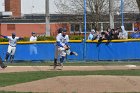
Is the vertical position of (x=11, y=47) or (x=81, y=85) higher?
(x=11, y=47)

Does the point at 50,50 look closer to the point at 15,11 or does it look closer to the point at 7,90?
the point at 7,90

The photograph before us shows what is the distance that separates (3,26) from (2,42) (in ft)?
63.2

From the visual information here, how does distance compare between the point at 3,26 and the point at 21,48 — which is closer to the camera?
the point at 21,48

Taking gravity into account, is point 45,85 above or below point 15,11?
below

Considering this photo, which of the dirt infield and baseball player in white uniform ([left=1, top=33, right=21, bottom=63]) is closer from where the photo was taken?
the dirt infield

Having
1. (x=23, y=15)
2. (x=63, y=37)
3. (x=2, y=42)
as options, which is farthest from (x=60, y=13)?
(x=63, y=37)

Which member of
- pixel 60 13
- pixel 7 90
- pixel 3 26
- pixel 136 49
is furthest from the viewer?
pixel 60 13

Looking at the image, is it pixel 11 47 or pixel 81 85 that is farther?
pixel 11 47

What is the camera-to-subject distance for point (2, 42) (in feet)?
95.9

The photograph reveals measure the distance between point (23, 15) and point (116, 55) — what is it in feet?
101

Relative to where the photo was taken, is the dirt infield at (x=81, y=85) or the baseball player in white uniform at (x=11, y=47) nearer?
the dirt infield at (x=81, y=85)

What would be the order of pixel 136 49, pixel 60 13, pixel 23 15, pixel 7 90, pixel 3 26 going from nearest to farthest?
pixel 7 90 < pixel 136 49 < pixel 3 26 < pixel 60 13 < pixel 23 15

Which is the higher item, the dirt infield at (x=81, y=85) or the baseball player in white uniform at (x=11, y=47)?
the baseball player in white uniform at (x=11, y=47)

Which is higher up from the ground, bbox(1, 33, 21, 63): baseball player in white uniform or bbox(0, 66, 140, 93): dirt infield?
bbox(1, 33, 21, 63): baseball player in white uniform
